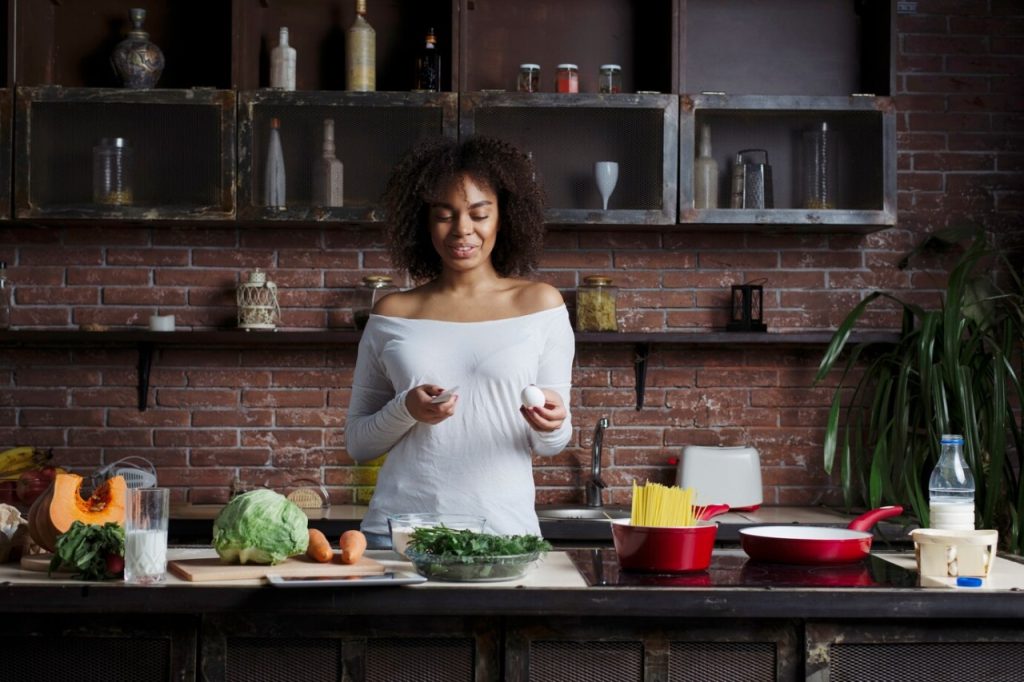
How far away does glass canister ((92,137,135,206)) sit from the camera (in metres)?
3.66

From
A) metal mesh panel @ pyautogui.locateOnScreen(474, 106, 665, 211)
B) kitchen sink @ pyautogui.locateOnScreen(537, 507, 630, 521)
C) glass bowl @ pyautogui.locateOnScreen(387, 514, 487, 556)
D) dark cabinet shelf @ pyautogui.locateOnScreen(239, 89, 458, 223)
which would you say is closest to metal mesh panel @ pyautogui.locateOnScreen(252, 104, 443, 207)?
dark cabinet shelf @ pyautogui.locateOnScreen(239, 89, 458, 223)

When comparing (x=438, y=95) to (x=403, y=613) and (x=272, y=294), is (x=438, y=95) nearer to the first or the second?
(x=272, y=294)

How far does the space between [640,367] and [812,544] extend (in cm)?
194

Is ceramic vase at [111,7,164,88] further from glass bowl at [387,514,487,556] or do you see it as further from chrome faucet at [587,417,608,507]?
glass bowl at [387,514,487,556]

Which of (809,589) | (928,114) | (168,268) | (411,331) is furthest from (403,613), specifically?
(928,114)

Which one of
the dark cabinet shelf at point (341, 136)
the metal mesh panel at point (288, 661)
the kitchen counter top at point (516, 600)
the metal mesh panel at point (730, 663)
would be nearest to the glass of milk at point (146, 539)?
the kitchen counter top at point (516, 600)

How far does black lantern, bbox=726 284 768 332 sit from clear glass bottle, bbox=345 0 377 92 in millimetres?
1410

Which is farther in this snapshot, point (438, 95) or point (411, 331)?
point (438, 95)

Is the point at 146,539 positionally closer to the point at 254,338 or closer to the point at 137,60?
the point at 254,338

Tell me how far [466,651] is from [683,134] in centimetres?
226

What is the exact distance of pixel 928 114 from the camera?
407 centimetres

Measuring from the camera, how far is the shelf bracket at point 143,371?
3922mm

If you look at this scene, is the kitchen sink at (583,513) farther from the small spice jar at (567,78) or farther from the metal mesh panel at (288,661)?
the metal mesh panel at (288,661)

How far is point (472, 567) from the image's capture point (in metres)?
1.86
